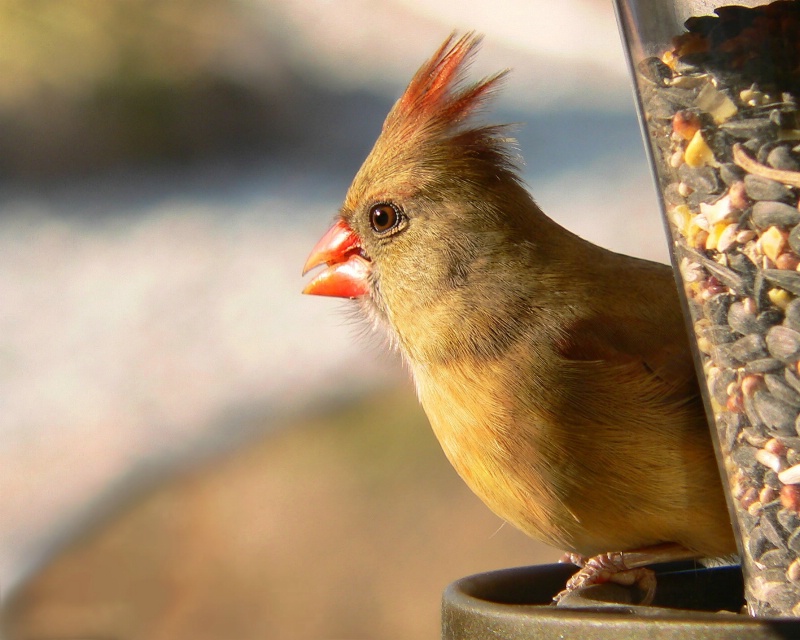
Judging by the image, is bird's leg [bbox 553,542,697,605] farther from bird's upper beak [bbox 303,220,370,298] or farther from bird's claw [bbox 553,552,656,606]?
bird's upper beak [bbox 303,220,370,298]

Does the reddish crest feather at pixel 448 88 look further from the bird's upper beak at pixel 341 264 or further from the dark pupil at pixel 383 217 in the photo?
the bird's upper beak at pixel 341 264

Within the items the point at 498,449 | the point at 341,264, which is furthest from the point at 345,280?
the point at 498,449

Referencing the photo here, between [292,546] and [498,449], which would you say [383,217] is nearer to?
[498,449]

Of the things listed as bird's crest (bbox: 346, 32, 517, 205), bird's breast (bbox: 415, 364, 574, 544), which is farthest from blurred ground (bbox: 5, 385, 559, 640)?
bird's breast (bbox: 415, 364, 574, 544)

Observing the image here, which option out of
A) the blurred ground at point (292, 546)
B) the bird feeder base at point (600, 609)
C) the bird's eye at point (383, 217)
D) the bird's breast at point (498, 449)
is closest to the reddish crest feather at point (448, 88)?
the bird's eye at point (383, 217)

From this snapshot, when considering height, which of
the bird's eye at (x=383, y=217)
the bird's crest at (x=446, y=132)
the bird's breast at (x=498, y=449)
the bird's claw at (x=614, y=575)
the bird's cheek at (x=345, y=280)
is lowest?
the bird's claw at (x=614, y=575)

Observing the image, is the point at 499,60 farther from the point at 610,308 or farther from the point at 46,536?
the point at 46,536

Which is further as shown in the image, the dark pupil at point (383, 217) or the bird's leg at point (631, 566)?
the dark pupil at point (383, 217)
